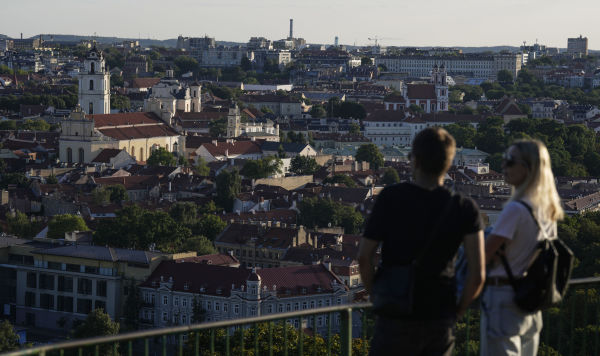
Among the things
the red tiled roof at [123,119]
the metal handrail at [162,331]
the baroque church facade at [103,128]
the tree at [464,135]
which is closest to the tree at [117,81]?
the tree at [464,135]

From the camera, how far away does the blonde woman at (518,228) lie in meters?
3.92

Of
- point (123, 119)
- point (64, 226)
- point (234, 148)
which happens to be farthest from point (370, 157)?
point (64, 226)

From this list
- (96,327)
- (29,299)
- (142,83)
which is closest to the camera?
(96,327)

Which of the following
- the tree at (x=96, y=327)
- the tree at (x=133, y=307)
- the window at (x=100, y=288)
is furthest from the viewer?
the window at (x=100, y=288)

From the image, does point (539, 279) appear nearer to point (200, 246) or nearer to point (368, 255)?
point (368, 255)

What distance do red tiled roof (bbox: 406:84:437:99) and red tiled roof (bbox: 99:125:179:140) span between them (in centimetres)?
3001

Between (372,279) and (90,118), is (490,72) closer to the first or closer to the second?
(90,118)

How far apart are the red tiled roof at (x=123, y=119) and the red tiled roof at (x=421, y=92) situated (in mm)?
29197

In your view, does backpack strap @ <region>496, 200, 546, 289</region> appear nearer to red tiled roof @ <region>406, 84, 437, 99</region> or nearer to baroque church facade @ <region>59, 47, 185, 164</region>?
baroque church facade @ <region>59, 47, 185, 164</region>

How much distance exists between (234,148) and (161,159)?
4.86 metres

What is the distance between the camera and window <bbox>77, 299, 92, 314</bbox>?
23.0 metres

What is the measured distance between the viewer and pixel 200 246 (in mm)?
27188

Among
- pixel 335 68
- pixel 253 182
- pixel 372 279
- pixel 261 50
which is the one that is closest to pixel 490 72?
pixel 335 68

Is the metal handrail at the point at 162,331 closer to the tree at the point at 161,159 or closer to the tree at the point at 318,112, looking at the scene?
the tree at the point at 161,159
